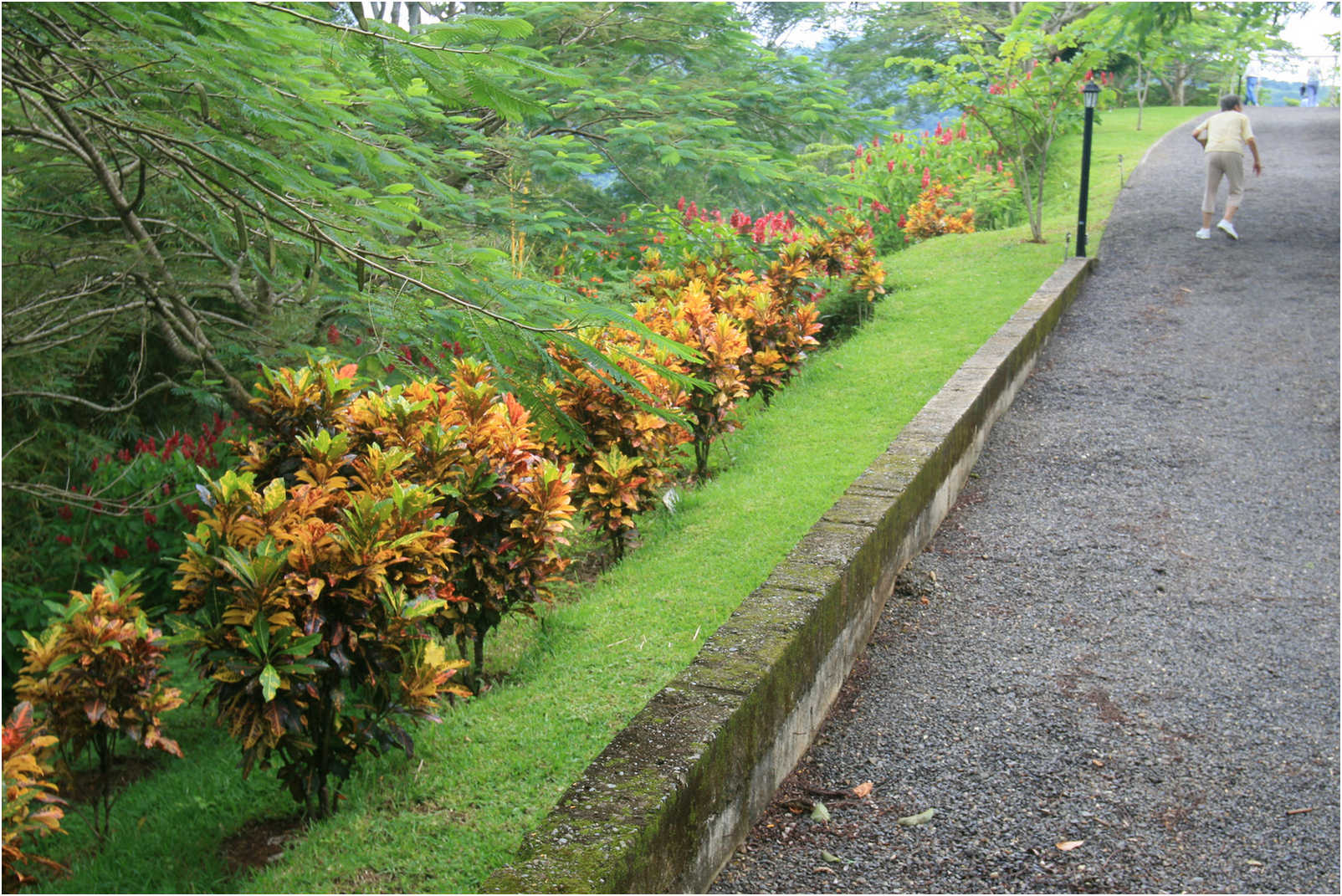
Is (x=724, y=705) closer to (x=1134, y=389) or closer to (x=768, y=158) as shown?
(x=1134, y=389)

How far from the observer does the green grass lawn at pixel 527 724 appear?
10.7 feet

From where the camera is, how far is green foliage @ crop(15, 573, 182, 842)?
376cm

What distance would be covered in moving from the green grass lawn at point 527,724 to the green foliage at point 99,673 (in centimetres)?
45

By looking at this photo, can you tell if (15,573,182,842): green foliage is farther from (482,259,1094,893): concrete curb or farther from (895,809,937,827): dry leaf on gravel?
(895,809,937,827): dry leaf on gravel

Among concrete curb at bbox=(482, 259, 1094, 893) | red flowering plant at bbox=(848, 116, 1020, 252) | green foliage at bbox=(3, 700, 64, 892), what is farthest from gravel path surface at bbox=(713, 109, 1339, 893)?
red flowering plant at bbox=(848, 116, 1020, 252)

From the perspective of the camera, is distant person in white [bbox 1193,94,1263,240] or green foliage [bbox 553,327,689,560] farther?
distant person in white [bbox 1193,94,1263,240]

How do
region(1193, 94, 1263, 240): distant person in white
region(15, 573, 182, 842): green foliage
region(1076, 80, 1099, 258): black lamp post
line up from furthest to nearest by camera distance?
region(1193, 94, 1263, 240): distant person in white
region(1076, 80, 1099, 258): black lamp post
region(15, 573, 182, 842): green foliage

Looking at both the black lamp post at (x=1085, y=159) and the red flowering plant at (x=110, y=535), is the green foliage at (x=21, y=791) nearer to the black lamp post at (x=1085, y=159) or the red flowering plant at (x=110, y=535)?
the red flowering plant at (x=110, y=535)

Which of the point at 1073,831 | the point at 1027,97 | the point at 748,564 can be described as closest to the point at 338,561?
the point at 748,564

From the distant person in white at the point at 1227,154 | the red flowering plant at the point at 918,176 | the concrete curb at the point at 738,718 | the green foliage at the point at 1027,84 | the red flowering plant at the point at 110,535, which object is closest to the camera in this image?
the concrete curb at the point at 738,718

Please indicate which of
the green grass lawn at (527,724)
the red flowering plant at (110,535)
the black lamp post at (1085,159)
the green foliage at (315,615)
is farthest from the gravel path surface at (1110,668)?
the red flowering plant at (110,535)

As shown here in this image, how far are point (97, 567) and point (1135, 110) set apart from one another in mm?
32930

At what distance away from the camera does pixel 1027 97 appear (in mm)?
11930

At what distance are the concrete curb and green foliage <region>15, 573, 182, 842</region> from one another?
1942mm
